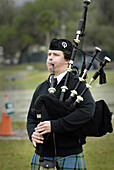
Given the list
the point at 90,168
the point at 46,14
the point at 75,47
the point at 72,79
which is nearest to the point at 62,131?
the point at 72,79

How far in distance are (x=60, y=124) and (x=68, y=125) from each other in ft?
0.19

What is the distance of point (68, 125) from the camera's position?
231cm

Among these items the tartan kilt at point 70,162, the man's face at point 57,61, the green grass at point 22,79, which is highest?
the man's face at point 57,61

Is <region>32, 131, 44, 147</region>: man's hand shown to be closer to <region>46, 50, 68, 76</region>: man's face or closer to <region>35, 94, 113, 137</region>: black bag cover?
<region>35, 94, 113, 137</region>: black bag cover

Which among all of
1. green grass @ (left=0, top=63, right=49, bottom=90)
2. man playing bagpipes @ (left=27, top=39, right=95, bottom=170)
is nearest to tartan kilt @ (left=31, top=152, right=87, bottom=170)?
man playing bagpipes @ (left=27, top=39, right=95, bottom=170)

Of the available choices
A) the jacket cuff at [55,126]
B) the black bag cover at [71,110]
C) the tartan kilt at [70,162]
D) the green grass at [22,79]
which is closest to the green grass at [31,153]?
the tartan kilt at [70,162]

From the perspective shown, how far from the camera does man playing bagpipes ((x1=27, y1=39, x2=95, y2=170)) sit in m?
2.31

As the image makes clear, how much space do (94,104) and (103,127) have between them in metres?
0.20

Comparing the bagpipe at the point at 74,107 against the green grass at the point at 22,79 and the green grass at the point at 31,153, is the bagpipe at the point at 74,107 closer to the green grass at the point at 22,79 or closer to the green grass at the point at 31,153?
the green grass at the point at 31,153

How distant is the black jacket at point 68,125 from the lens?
231 centimetres

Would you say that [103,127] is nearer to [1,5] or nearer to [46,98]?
[46,98]

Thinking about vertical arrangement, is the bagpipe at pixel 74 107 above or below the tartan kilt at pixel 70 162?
above

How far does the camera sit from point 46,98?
231 cm

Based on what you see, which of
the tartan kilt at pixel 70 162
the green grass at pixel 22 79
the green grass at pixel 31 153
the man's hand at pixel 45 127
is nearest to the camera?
the man's hand at pixel 45 127
